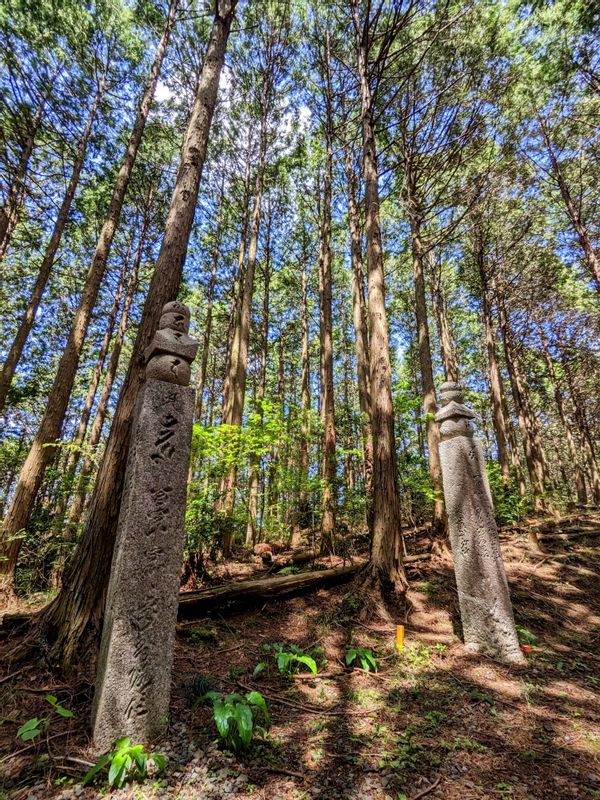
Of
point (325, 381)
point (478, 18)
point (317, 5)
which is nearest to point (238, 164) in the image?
point (317, 5)

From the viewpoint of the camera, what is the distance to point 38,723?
91.5 inches

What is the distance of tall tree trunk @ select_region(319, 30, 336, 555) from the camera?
7.41 m

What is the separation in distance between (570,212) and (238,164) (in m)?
11.2

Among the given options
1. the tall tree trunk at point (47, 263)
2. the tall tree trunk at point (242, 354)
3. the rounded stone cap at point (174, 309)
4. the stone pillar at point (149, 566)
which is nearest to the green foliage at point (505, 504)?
the tall tree trunk at point (242, 354)

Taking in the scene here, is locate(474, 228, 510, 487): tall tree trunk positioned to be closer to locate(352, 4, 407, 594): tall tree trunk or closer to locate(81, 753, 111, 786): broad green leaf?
locate(352, 4, 407, 594): tall tree trunk

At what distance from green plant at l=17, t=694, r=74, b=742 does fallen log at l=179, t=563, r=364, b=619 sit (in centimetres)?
159

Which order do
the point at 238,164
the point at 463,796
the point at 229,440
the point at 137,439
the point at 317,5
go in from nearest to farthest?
the point at 463,796 < the point at 137,439 < the point at 229,440 < the point at 317,5 < the point at 238,164

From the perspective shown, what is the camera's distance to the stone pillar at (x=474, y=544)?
3854 millimetres

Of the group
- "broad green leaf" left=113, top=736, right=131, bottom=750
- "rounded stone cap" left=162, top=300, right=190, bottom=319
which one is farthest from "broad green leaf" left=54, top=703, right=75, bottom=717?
"rounded stone cap" left=162, top=300, right=190, bottom=319

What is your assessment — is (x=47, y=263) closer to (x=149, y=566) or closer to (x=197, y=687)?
(x=149, y=566)

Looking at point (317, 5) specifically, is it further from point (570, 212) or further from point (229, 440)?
point (229, 440)

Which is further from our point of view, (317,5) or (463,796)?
(317,5)

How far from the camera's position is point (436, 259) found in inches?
520

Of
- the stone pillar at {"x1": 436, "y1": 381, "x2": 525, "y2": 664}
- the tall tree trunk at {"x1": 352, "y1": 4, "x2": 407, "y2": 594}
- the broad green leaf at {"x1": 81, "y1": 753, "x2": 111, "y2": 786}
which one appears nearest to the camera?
the broad green leaf at {"x1": 81, "y1": 753, "x2": 111, "y2": 786}
